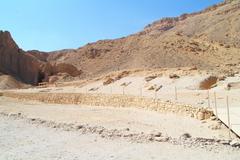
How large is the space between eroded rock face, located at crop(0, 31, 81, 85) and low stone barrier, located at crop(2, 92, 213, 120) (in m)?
23.9

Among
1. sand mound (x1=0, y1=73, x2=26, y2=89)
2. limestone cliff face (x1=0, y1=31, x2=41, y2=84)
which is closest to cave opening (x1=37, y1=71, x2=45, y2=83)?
limestone cliff face (x1=0, y1=31, x2=41, y2=84)

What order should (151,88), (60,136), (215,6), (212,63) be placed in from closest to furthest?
(60,136)
(151,88)
(212,63)
(215,6)

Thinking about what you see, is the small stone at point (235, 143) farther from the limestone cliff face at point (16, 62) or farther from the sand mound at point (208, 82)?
the limestone cliff face at point (16, 62)

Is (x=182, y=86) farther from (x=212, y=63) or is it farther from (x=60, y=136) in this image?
(x=212, y=63)

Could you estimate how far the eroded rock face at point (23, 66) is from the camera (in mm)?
74188

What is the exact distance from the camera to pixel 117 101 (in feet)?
98.9

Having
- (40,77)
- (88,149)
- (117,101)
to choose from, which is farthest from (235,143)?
(40,77)

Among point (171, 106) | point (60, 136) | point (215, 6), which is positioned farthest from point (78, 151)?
point (215, 6)

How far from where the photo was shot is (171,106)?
21078mm

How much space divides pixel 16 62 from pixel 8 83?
11.8m

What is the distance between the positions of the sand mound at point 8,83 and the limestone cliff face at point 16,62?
5.96 m

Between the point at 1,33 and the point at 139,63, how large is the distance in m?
30.4

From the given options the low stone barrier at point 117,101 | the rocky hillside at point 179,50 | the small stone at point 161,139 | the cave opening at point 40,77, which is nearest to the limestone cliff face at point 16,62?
the cave opening at point 40,77

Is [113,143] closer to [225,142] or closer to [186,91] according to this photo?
[225,142]
